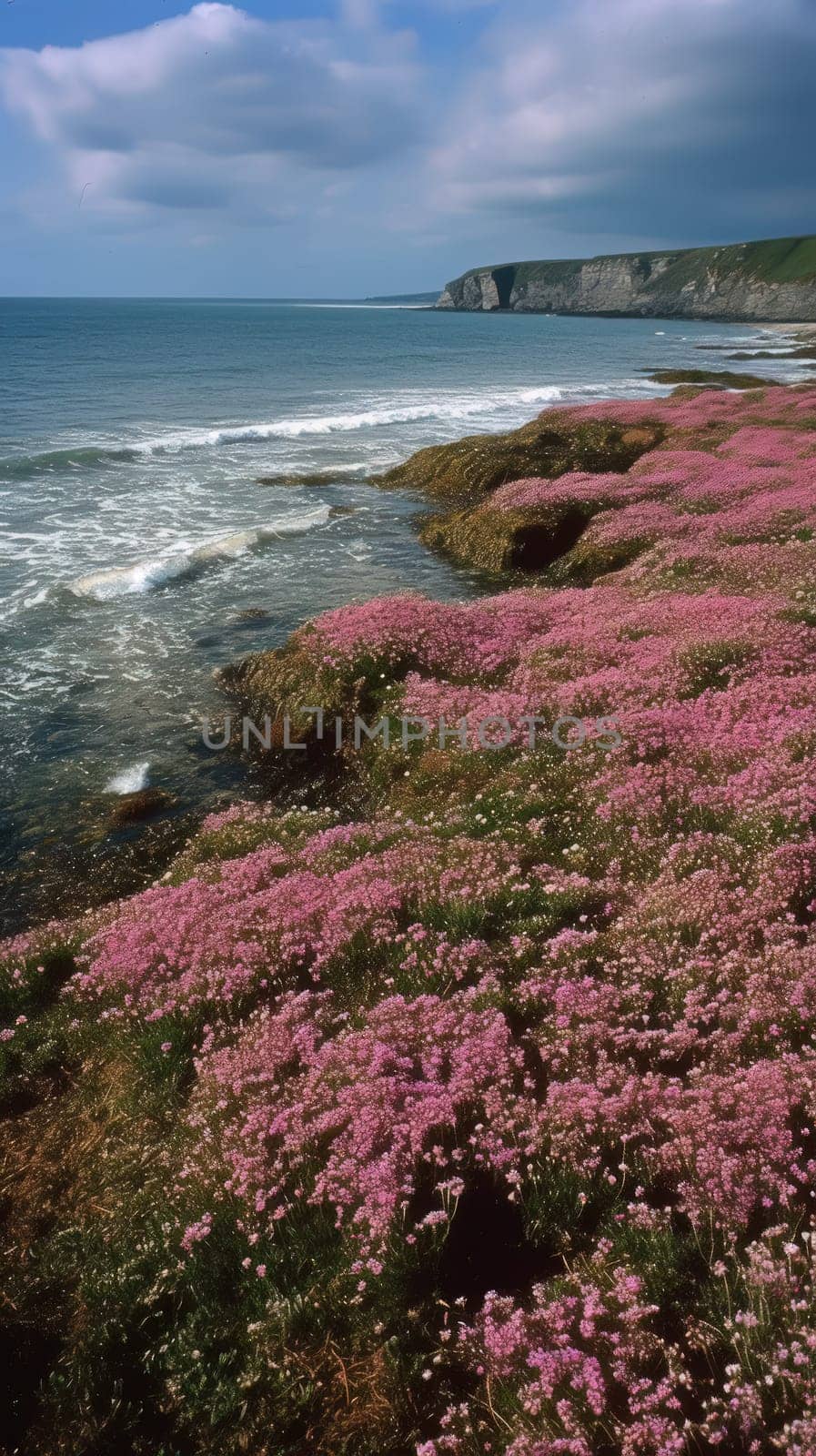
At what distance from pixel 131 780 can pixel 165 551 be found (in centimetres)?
1566

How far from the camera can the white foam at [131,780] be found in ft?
43.4

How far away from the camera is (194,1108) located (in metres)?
6.55

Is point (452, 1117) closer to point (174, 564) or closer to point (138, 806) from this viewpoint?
point (138, 806)

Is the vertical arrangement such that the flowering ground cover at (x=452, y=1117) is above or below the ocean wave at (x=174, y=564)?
below

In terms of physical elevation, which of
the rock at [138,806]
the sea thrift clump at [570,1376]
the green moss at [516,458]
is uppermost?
the green moss at [516,458]

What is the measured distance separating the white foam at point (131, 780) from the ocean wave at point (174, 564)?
1053 cm

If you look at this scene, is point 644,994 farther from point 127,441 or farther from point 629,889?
point 127,441

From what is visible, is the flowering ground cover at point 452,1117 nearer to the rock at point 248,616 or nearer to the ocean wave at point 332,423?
the rock at point 248,616

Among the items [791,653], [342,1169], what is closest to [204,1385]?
[342,1169]

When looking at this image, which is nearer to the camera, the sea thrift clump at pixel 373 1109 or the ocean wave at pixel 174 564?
the sea thrift clump at pixel 373 1109

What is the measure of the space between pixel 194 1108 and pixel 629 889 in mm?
4724

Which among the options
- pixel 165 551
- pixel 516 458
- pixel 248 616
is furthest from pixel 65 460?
pixel 248 616

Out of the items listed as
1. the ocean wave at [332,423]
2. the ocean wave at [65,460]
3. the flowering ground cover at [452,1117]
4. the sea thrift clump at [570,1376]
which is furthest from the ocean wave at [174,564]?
the sea thrift clump at [570,1376]

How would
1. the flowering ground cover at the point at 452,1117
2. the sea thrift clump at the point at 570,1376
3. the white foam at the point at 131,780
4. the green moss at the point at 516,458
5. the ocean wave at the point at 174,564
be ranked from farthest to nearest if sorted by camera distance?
the green moss at the point at 516,458 → the ocean wave at the point at 174,564 → the white foam at the point at 131,780 → the flowering ground cover at the point at 452,1117 → the sea thrift clump at the point at 570,1376
